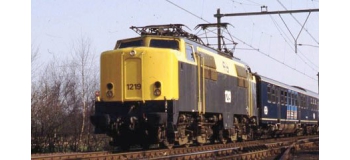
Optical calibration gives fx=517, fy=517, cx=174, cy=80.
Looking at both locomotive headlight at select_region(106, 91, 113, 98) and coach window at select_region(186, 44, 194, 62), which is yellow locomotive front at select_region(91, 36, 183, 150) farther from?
coach window at select_region(186, 44, 194, 62)

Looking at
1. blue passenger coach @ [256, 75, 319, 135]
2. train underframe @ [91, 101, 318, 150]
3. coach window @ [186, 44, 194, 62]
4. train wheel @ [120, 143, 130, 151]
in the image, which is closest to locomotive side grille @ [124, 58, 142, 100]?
train underframe @ [91, 101, 318, 150]

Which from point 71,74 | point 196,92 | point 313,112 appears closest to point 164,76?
point 196,92

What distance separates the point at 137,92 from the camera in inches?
562

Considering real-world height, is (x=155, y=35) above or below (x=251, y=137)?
above

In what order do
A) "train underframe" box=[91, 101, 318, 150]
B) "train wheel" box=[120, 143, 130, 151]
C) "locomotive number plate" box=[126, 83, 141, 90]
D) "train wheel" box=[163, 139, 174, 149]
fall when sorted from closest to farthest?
"train underframe" box=[91, 101, 318, 150] → "locomotive number plate" box=[126, 83, 141, 90] → "train wheel" box=[163, 139, 174, 149] → "train wheel" box=[120, 143, 130, 151]

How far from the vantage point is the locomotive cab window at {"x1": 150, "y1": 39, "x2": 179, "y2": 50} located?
49.7 ft

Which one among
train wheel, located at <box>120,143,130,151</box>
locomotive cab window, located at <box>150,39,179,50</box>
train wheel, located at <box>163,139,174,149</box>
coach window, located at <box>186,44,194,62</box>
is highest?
locomotive cab window, located at <box>150,39,179,50</box>

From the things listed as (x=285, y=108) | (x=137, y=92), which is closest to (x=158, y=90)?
(x=137, y=92)

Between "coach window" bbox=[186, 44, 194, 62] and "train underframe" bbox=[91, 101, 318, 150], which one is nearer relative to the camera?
"train underframe" bbox=[91, 101, 318, 150]

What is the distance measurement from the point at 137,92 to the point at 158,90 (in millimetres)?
623

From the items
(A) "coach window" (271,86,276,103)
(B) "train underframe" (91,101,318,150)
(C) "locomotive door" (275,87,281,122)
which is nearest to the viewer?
(B) "train underframe" (91,101,318,150)
